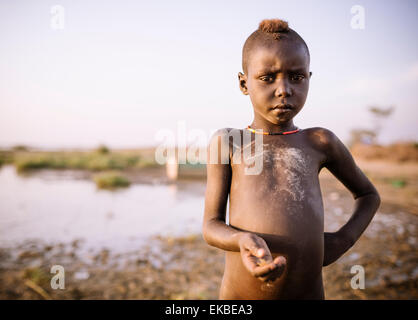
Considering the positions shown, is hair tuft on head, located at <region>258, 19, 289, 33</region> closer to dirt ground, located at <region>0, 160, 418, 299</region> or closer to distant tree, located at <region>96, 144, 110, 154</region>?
dirt ground, located at <region>0, 160, 418, 299</region>

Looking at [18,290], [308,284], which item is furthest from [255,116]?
[18,290]

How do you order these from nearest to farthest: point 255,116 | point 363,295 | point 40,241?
point 255,116 → point 363,295 → point 40,241

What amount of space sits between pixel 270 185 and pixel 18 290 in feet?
12.9

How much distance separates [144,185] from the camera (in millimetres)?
11617

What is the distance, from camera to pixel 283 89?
4.63 feet

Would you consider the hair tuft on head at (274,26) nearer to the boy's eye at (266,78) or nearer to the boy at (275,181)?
the boy at (275,181)

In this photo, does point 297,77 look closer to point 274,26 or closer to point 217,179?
point 274,26

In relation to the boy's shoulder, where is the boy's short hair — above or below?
above

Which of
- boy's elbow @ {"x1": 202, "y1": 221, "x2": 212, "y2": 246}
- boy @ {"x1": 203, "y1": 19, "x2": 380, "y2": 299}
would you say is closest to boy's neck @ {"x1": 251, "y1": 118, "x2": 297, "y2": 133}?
boy @ {"x1": 203, "y1": 19, "x2": 380, "y2": 299}

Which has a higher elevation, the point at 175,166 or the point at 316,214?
the point at 316,214

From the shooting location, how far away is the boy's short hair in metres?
1.46

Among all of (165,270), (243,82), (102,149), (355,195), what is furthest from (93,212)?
(102,149)

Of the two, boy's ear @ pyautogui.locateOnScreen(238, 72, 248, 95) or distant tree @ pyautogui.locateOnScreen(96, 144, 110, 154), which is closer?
boy's ear @ pyautogui.locateOnScreen(238, 72, 248, 95)
